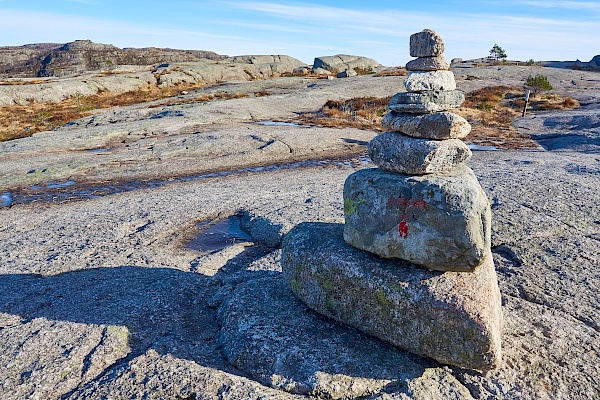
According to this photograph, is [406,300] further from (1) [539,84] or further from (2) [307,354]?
(1) [539,84]

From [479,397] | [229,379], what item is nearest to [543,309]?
[479,397]

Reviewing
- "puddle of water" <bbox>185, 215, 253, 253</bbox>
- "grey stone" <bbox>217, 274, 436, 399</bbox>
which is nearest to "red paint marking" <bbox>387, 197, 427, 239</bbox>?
"grey stone" <bbox>217, 274, 436, 399</bbox>

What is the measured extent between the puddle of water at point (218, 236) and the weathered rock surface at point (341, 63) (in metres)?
90.0

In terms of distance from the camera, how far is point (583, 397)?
7121mm

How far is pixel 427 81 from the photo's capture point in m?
8.23

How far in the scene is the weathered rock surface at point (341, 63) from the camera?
10275cm

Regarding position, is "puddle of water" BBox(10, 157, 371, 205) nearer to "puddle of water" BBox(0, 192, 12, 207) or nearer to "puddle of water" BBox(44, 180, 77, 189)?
"puddle of water" BBox(44, 180, 77, 189)

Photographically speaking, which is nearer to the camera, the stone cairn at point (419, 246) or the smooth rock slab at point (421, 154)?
the stone cairn at point (419, 246)

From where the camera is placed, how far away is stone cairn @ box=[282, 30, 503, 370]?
732 cm

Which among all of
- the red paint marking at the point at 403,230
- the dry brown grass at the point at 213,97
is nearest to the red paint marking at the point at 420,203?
the red paint marking at the point at 403,230

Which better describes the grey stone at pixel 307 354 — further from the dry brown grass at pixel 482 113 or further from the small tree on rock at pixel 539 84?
the small tree on rock at pixel 539 84

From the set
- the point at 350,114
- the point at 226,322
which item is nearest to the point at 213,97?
the point at 350,114

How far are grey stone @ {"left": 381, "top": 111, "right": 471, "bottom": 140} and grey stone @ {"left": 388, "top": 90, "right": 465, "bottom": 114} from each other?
150 millimetres

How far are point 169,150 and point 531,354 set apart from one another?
2515cm
